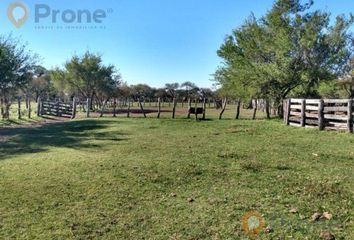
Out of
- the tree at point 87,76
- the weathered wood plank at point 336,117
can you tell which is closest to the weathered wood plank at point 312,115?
the weathered wood plank at point 336,117

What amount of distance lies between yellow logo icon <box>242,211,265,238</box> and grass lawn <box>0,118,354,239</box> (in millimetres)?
85

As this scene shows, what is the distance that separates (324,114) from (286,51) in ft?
28.5

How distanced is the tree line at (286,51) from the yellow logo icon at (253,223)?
20063 millimetres

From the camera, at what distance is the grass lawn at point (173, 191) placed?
4723 millimetres

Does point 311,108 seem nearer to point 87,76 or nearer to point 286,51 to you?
point 286,51

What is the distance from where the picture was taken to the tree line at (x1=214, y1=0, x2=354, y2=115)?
2434 cm

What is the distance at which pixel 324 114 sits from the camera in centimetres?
1611

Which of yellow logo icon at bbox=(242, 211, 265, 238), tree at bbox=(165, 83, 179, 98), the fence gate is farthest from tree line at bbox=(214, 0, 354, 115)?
tree at bbox=(165, 83, 179, 98)

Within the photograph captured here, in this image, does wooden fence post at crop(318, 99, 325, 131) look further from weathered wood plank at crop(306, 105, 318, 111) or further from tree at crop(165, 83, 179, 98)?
tree at crop(165, 83, 179, 98)

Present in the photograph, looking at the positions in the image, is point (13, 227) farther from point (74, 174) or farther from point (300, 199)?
point (300, 199)

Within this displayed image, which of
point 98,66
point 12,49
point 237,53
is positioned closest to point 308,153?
point 237,53

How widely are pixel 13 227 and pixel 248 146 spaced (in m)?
8.02

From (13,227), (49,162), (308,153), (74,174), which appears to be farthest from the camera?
(308,153)

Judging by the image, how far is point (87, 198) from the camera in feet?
19.8
